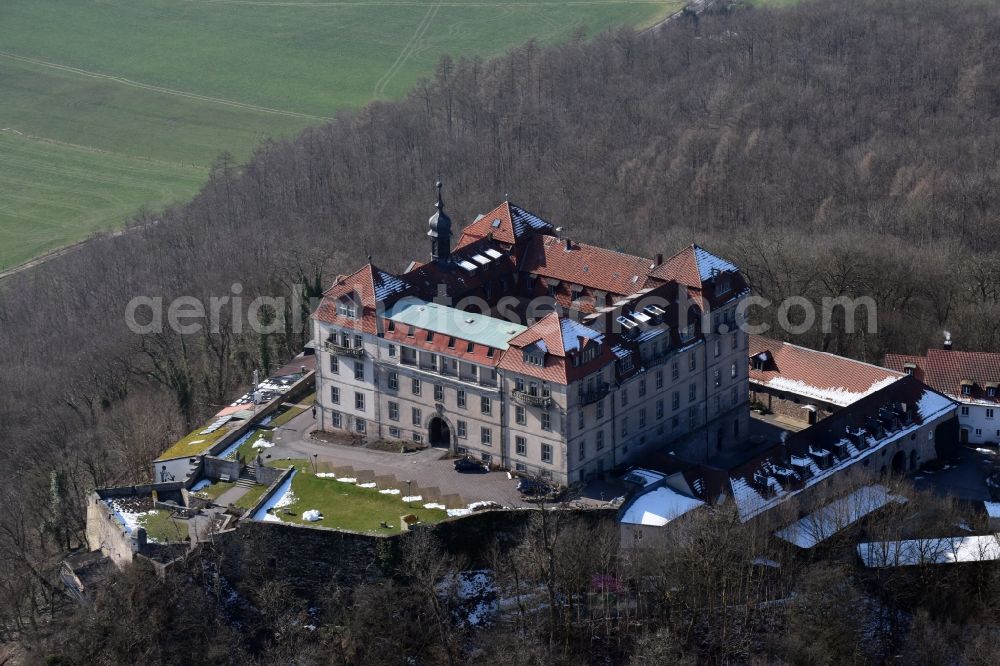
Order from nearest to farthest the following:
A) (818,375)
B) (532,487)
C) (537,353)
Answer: (537,353) → (532,487) → (818,375)

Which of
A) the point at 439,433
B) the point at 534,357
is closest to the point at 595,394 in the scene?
the point at 534,357

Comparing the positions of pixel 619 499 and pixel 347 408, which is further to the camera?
pixel 347 408

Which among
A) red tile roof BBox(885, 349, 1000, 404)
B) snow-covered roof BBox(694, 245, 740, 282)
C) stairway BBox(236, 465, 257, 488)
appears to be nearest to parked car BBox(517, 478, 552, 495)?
stairway BBox(236, 465, 257, 488)

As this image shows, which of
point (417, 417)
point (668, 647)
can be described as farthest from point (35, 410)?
point (668, 647)

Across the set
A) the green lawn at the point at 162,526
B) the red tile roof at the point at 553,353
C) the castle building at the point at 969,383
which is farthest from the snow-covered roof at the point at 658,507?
the green lawn at the point at 162,526

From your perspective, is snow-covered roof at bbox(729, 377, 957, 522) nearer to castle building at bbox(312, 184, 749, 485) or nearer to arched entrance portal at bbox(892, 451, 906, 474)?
arched entrance portal at bbox(892, 451, 906, 474)

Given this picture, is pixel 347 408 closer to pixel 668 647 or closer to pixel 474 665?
pixel 474 665

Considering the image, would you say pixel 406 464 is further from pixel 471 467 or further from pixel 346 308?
pixel 346 308

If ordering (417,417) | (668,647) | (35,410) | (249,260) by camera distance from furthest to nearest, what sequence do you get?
(249,260) → (35,410) → (417,417) → (668,647)
